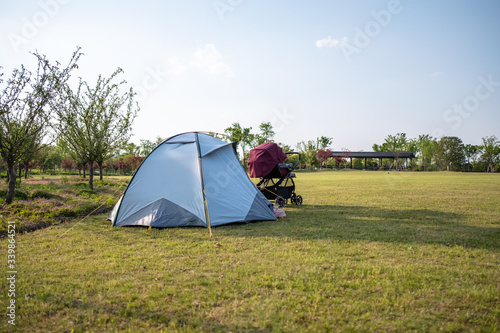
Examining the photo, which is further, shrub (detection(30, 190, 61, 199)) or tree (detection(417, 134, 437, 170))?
tree (detection(417, 134, 437, 170))

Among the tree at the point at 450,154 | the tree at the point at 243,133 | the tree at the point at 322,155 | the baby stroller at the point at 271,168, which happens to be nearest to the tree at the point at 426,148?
the tree at the point at 450,154

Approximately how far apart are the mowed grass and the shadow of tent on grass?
54 millimetres

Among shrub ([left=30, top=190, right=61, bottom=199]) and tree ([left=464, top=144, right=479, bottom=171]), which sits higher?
tree ([left=464, top=144, right=479, bottom=171])

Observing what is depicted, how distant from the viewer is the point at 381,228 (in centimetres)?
757

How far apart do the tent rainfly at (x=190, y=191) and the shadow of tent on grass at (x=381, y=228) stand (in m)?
0.51

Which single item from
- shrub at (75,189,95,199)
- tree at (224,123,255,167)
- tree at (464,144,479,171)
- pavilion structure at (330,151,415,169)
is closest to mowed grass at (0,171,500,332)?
shrub at (75,189,95,199)

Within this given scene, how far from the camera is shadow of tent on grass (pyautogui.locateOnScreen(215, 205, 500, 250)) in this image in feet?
21.2

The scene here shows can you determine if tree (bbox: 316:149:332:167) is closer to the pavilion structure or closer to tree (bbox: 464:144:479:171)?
the pavilion structure

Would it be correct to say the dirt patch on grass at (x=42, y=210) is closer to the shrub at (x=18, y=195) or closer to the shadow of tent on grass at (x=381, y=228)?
the shrub at (x=18, y=195)

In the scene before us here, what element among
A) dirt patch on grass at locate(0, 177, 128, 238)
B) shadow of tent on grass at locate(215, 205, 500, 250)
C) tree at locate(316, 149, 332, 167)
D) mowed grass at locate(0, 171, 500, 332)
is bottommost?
mowed grass at locate(0, 171, 500, 332)

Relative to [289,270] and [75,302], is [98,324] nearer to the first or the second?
[75,302]

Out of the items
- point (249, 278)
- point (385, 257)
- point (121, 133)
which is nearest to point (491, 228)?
point (385, 257)

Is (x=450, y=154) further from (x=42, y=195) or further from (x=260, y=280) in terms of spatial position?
(x=260, y=280)

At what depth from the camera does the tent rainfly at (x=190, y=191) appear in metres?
7.72
